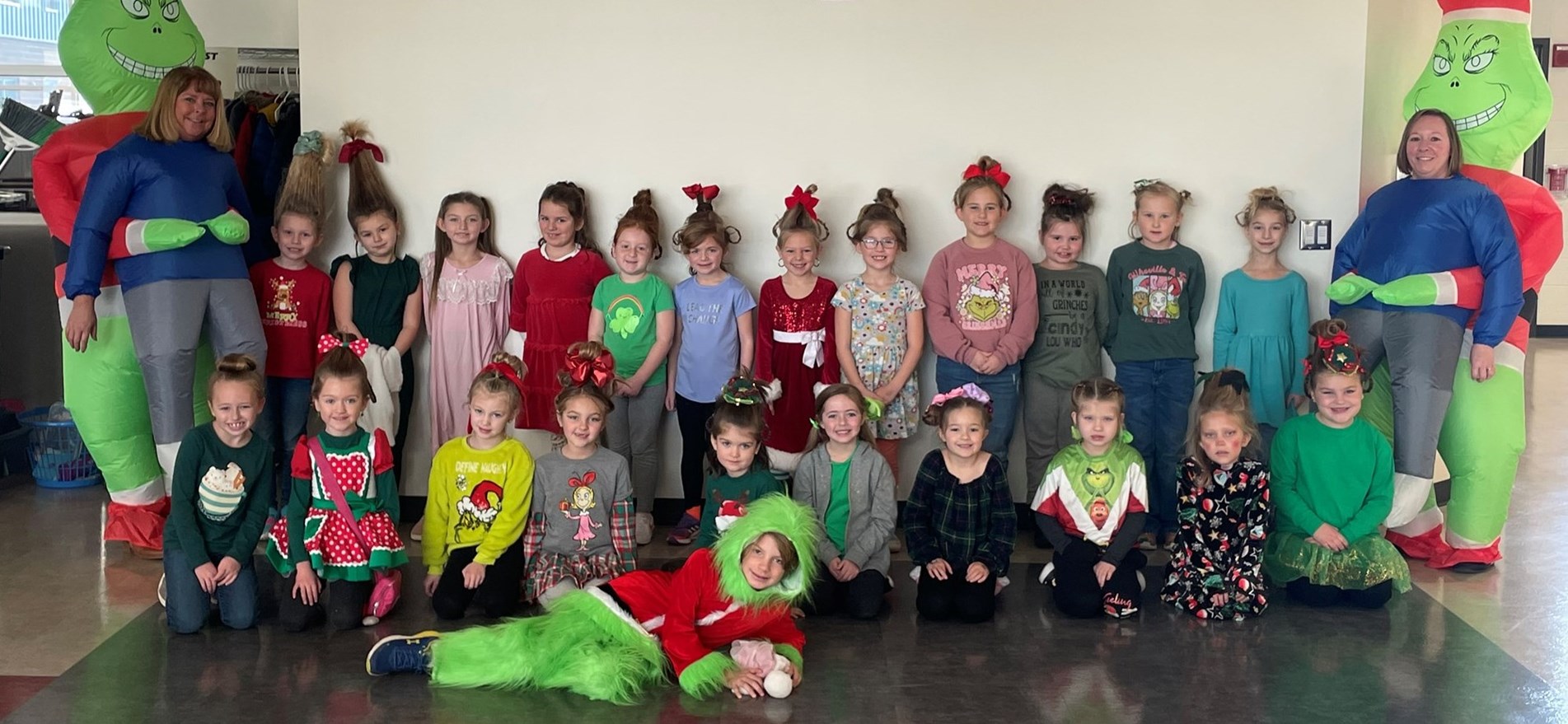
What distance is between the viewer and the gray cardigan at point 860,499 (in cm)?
420

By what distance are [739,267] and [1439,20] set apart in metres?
3.15

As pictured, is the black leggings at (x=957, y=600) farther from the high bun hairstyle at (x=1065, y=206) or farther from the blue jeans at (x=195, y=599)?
the blue jeans at (x=195, y=599)

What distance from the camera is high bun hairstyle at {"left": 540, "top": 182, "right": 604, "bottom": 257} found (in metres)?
4.95

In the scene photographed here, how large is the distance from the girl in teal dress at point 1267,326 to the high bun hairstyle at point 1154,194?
24 cm

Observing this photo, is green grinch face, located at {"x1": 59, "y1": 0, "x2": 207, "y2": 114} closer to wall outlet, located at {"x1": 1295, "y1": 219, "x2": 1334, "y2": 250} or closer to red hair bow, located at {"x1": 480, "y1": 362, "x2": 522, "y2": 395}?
red hair bow, located at {"x1": 480, "y1": 362, "x2": 522, "y2": 395}

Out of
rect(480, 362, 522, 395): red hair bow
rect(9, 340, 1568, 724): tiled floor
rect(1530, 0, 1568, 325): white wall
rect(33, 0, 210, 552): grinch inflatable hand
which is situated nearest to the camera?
rect(9, 340, 1568, 724): tiled floor

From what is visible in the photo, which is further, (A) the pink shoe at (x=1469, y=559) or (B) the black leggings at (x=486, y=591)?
(A) the pink shoe at (x=1469, y=559)

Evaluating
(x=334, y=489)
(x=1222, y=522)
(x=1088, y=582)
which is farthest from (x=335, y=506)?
(x=1222, y=522)

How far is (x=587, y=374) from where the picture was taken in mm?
4090

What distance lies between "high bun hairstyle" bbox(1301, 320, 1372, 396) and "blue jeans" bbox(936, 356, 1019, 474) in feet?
3.34

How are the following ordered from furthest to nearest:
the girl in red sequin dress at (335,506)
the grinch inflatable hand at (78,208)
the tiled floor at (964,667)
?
the grinch inflatable hand at (78,208)
the girl in red sequin dress at (335,506)
the tiled floor at (964,667)

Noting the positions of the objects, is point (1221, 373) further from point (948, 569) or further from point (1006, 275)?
point (948, 569)

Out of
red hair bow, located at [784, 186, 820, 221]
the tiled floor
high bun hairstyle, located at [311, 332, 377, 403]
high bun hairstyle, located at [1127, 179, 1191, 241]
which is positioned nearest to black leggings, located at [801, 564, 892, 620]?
the tiled floor

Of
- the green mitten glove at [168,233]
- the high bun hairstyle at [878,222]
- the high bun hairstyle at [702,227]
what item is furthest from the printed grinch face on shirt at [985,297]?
the green mitten glove at [168,233]
